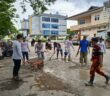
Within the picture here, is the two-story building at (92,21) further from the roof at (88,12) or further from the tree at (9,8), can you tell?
the tree at (9,8)

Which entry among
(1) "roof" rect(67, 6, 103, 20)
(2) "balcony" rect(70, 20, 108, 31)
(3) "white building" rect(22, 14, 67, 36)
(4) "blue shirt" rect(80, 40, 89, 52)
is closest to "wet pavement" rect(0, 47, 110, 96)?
(4) "blue shirt" rect(80, 40, 89, 52)

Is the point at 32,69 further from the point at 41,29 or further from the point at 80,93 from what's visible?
the point at 41,29

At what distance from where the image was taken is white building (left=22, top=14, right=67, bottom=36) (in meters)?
116

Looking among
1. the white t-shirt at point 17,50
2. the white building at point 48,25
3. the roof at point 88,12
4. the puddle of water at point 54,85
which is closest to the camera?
the puddle of water at point 54,85

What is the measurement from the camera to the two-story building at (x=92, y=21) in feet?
164

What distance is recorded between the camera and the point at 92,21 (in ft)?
179

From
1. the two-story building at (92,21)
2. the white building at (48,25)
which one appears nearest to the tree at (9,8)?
the two-story building at (92,21)

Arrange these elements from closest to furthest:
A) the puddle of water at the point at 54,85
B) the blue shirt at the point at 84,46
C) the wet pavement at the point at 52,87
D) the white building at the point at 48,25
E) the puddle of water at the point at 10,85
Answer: the wet pavement at the point at 52,87 → the puddle of water at the point at 54,85 → the puddle of water at the point at 10,85 → the blue shirt at the point at 84,46 → the white building at the point at 48,25

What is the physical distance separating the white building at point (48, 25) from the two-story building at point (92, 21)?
5394 cm

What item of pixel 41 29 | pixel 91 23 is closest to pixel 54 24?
pixel 41 29

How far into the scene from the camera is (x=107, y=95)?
327 inches

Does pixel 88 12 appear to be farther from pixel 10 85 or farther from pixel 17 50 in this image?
pixel 10 85

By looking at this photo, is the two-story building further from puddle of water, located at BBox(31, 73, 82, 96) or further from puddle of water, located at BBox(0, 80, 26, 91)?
puddle of water, located at BBox(0, 80, 26, 91)

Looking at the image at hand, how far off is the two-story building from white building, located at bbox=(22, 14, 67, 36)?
177 ft
